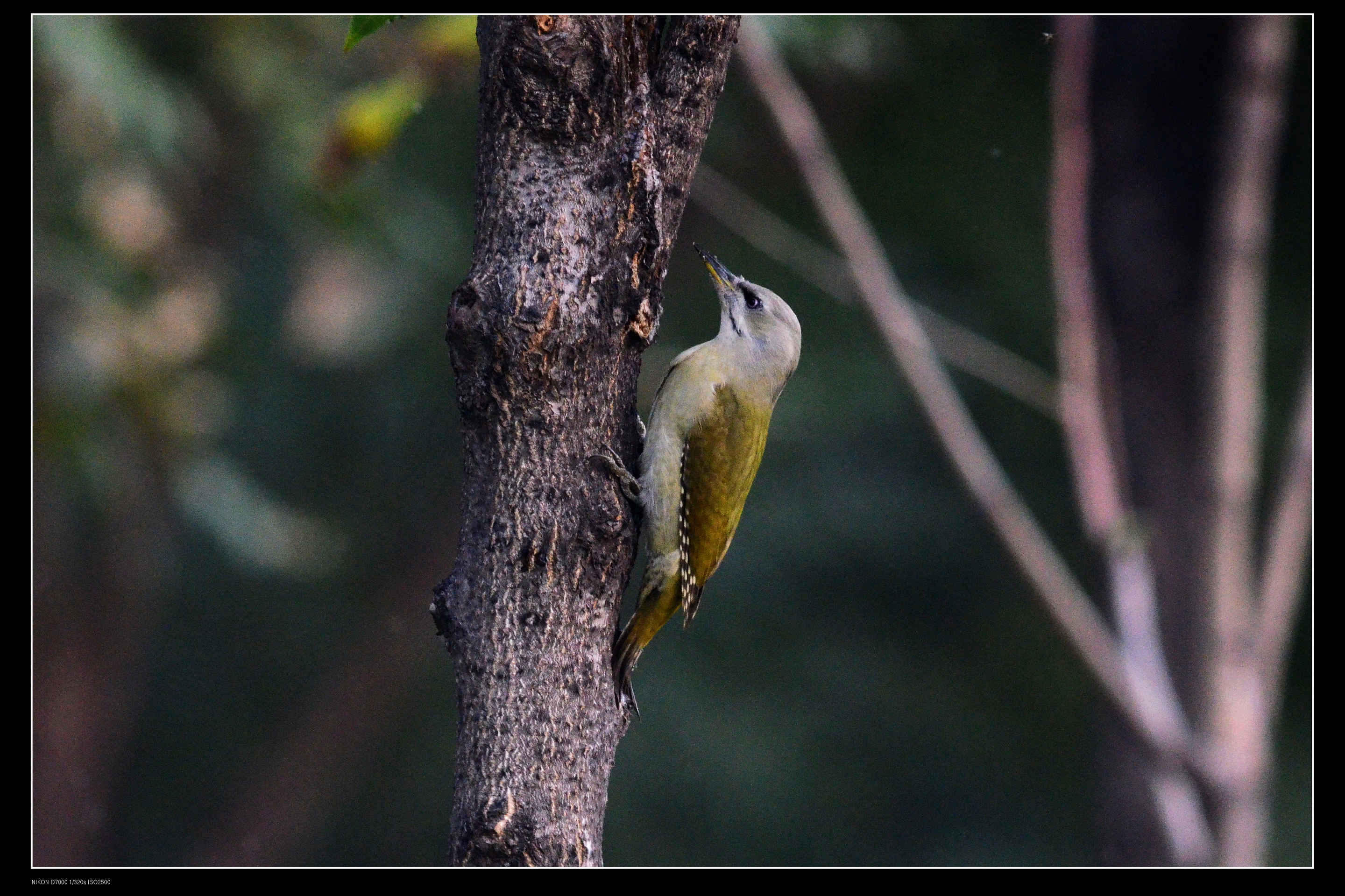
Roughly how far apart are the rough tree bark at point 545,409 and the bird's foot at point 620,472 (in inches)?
1.1

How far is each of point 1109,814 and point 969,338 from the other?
2754mm

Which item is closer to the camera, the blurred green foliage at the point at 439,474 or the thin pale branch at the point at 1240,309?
the thin pale branch at the point at 1240,309

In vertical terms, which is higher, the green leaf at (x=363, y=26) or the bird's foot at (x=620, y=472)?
the green leaf at (x=363, y=26)

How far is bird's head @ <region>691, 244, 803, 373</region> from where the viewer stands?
4.38 meters

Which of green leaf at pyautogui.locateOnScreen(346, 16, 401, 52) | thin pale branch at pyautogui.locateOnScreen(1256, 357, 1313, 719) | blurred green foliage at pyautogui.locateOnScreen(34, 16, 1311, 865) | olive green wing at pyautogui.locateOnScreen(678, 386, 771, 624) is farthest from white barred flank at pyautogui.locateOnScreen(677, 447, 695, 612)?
blurred green foliage at pyautogui.locateOnScreen(34, 16, 1311, 865)

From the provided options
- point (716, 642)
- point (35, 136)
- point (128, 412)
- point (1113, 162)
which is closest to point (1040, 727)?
point (716, 642)

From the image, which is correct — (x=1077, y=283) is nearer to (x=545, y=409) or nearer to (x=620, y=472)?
(x=620, y=472)

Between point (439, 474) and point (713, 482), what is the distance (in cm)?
731

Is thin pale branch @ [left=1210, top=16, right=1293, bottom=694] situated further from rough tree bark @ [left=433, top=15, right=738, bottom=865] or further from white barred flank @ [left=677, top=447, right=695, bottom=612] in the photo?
rough tree bark @ [left=433, top=15, right=738, bottom=865]

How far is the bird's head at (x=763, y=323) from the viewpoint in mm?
4379

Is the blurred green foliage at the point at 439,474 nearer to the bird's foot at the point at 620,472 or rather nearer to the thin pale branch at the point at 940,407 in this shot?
the thin pale branch at the point at 940,407

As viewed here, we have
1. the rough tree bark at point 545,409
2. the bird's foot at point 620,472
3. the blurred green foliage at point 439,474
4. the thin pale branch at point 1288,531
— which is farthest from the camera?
the blurred green foliage at point 439,474

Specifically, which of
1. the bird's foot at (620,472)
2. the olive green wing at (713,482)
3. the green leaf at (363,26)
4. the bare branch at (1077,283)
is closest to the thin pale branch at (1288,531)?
the bare branch at (1077,283)
